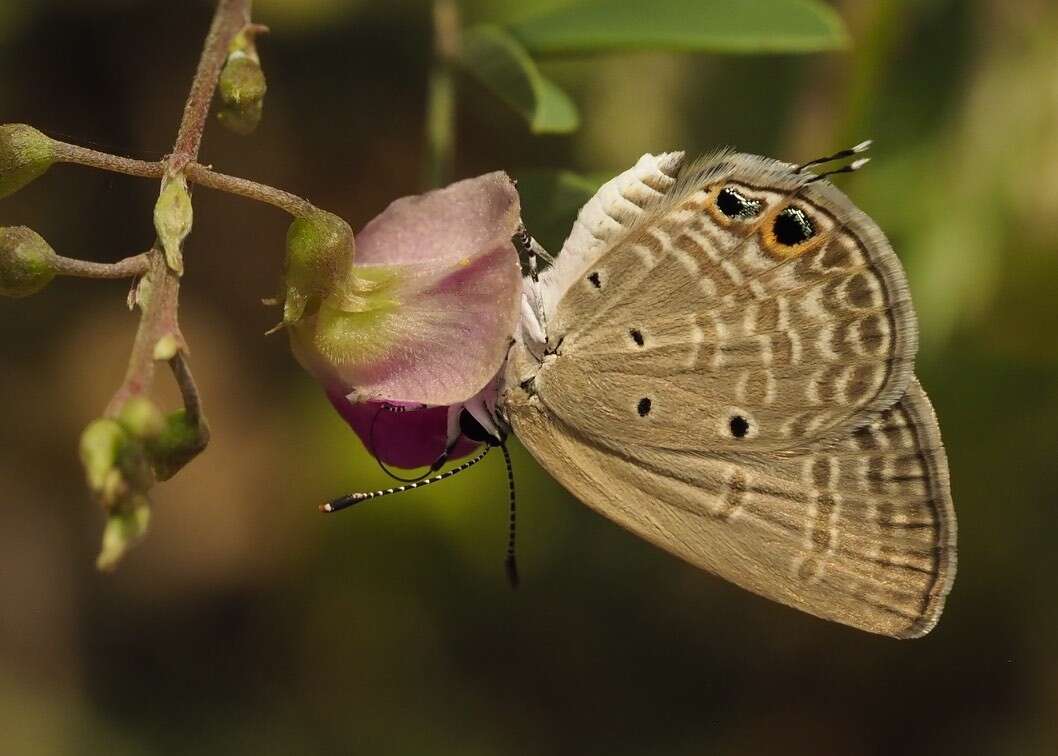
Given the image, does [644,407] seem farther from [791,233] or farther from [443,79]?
[443,79]

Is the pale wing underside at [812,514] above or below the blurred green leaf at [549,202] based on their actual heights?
below

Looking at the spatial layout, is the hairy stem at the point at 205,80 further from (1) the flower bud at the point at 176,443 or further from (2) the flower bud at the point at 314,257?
(1) the flower bud at the point at 176,443

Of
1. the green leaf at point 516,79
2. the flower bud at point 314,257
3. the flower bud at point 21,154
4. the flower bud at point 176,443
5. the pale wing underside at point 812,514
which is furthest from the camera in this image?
the green leaf at point 516,79

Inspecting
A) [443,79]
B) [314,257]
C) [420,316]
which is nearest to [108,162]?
[314,257]

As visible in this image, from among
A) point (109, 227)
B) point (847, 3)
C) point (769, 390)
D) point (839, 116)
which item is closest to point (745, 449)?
point (769, 390)

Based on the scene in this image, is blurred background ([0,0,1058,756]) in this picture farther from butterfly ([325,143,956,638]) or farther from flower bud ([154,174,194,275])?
flower bud ([154,174,194,275])

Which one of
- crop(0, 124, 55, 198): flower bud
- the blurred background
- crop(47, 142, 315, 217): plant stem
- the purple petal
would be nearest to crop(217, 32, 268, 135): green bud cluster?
crop(47, 142, 315, 217): plant stem

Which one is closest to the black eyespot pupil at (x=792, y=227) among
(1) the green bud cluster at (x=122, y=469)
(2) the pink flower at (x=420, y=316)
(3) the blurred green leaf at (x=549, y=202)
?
(2) the pink flower at (x=420, y=316)
